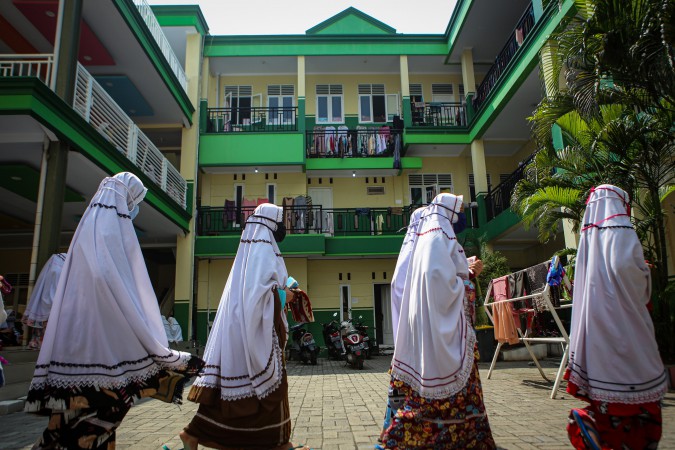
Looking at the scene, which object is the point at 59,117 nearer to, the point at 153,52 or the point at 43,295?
the point at 43,295

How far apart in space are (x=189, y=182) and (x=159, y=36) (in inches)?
165

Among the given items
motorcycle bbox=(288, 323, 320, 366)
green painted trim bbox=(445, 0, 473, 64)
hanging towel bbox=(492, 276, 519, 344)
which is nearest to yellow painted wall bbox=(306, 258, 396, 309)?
motorcycle bbox=(288, 323, 320, 366)

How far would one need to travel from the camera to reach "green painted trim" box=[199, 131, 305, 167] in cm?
1538

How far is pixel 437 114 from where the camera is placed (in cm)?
1678

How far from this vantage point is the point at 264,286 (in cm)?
355

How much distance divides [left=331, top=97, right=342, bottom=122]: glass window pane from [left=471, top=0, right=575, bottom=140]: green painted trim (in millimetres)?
5075

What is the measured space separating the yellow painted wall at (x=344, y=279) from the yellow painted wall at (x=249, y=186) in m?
2.57

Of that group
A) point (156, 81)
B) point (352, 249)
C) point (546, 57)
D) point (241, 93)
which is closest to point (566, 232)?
point (546, 57)

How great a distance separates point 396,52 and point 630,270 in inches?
594

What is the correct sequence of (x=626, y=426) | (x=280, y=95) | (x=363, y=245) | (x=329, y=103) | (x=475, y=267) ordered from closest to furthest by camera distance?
(x=626, y=426) → (x=475, y=267) → (x=363, y=245) → (x=280, y=95) → (x=329, y=103)

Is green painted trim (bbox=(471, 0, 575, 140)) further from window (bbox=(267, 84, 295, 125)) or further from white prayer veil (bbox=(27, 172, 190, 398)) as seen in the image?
white prayer veil (bbox=(27, 172, 190, 398))

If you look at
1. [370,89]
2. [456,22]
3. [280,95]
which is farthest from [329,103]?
[456,22]

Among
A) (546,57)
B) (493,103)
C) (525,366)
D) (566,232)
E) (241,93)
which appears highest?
(241,93)

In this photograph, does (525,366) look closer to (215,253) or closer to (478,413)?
(478,413)
